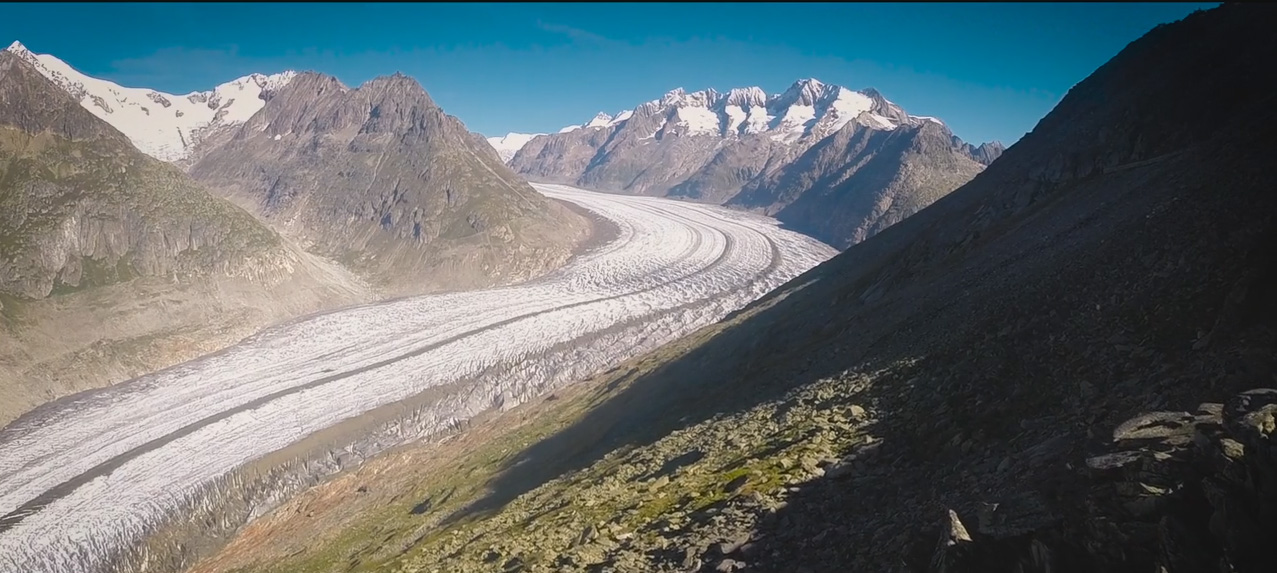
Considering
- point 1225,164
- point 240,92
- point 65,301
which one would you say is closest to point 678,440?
point 1225,164

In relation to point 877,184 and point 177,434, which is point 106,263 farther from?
point 877,184

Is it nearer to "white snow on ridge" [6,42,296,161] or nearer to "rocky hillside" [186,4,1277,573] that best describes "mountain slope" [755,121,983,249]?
"rocky hillside" [186,4,1277,573]

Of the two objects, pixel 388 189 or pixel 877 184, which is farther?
pixel 877 184

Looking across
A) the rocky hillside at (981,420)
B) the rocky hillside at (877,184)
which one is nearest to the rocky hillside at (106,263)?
the rocky hillside at (981,420)

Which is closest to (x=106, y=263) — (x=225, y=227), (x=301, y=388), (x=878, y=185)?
(x=225, y=227)

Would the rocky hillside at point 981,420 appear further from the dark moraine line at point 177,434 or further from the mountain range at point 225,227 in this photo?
the mountain range at point 225,227

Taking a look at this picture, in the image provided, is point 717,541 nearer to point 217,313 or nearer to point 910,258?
point 910,258
